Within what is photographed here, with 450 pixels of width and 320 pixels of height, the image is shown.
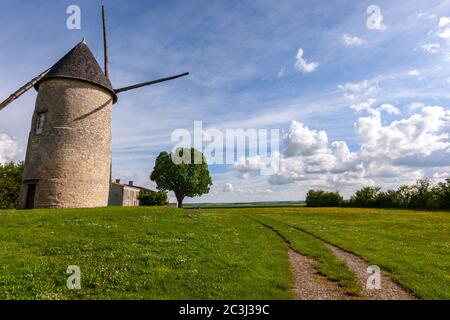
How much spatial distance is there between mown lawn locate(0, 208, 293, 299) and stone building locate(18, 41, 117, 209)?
11149 mm

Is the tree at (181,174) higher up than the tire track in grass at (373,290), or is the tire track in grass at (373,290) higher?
the tree at (181,174)

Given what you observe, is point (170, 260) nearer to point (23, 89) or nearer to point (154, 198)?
point (23, 89)

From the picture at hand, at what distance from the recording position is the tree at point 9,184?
162 feet

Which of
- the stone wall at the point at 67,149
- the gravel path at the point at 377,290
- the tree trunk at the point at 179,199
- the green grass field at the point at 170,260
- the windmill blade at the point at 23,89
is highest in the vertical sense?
Result: the windmill blade at the point at 23,89

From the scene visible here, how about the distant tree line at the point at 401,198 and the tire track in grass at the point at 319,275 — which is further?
the distant tree line at the point at 401,198

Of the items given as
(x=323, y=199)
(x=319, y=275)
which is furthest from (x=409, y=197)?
(x=319, y=275)

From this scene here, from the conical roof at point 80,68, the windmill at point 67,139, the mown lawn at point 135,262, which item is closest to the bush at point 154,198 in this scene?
the windmill at point 67,139

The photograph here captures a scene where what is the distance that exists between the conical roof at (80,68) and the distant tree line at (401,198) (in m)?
61.4

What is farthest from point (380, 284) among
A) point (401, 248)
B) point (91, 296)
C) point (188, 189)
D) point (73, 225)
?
point (188, 189)

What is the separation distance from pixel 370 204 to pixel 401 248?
59.0 meters

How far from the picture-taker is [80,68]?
3288cm

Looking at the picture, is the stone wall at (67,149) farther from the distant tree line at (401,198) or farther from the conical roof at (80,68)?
the distant tree line at (401,198)

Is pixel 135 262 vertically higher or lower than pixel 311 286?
higher

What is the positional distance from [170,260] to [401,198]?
2817 inches
